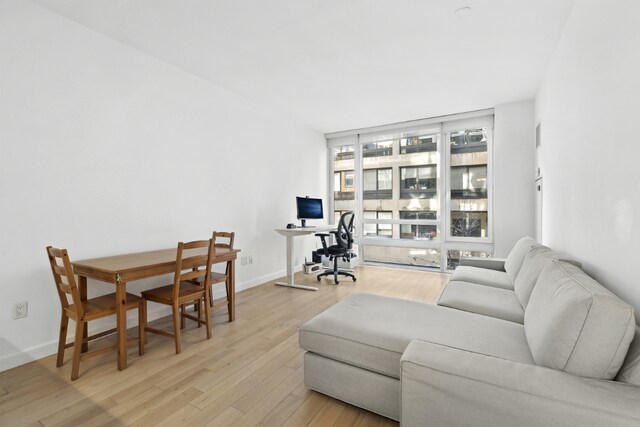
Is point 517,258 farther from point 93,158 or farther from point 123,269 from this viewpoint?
point 93,158

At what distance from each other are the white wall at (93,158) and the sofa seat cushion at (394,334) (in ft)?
7.04

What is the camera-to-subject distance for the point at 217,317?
10.4 ft

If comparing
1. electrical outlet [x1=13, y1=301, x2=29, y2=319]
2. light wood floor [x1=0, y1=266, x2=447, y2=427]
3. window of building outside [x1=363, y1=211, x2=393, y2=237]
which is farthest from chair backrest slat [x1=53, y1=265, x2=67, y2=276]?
window of building outside [x1=363, y1=211, x2=393, y2=237]

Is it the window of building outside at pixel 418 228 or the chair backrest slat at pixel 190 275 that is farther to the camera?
the window of building outside at pixel 418 228

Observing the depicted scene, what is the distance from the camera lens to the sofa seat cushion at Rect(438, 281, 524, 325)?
2.05 metres

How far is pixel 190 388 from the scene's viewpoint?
194 cm

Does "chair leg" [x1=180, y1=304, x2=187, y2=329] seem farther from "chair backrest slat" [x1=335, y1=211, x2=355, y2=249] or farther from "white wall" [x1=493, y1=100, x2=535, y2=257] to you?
"white wall" [x1=493, y1=100, x2=535, y2=257]

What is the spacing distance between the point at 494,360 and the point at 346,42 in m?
2.72

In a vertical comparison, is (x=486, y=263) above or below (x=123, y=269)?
below

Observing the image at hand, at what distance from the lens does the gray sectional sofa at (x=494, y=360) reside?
1031mm

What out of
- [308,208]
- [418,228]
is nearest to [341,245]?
[308,208]

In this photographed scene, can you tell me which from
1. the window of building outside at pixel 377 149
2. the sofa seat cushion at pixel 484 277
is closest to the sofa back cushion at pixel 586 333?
the sofa seat cushion at pixel 484 277

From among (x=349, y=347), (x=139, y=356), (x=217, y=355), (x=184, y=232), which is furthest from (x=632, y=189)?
(x=184, y=232)

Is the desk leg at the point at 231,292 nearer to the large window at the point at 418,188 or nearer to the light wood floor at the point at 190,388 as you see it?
the light wood floor at the point at 190,388
